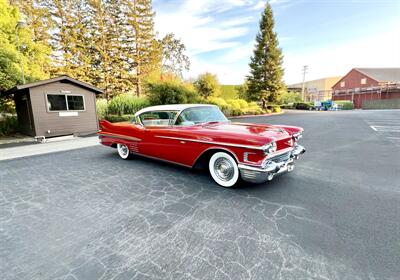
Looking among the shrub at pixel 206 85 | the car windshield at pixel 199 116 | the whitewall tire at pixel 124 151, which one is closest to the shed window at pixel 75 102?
the whitewall tire at pixel 124 151

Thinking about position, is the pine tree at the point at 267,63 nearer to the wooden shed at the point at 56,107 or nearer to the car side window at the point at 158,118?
the wooden shed at the point at 56,107

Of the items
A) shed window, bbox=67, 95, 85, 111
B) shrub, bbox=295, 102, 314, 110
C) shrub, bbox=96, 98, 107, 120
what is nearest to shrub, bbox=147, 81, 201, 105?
shrub, bbox=96, 98, 107, 120

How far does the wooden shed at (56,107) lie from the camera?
8.48 metres

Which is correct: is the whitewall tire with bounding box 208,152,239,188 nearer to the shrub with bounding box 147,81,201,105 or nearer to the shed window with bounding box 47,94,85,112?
the shed window with bounding box 47,94,85,112

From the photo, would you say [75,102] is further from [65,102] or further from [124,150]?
[124,150]

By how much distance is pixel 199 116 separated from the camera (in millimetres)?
4090

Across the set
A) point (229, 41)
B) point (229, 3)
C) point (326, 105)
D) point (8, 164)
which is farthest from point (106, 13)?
point (326, 105)

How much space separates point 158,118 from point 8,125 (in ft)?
34.8

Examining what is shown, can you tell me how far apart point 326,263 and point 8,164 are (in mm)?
6860

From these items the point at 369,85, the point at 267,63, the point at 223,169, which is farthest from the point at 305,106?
the point at 223,169

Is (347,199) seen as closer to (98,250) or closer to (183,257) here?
(183,257)

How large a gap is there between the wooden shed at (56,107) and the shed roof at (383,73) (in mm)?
45834

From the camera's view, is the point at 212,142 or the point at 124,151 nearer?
the point at 212,142

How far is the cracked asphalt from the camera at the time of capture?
5.52 ft
